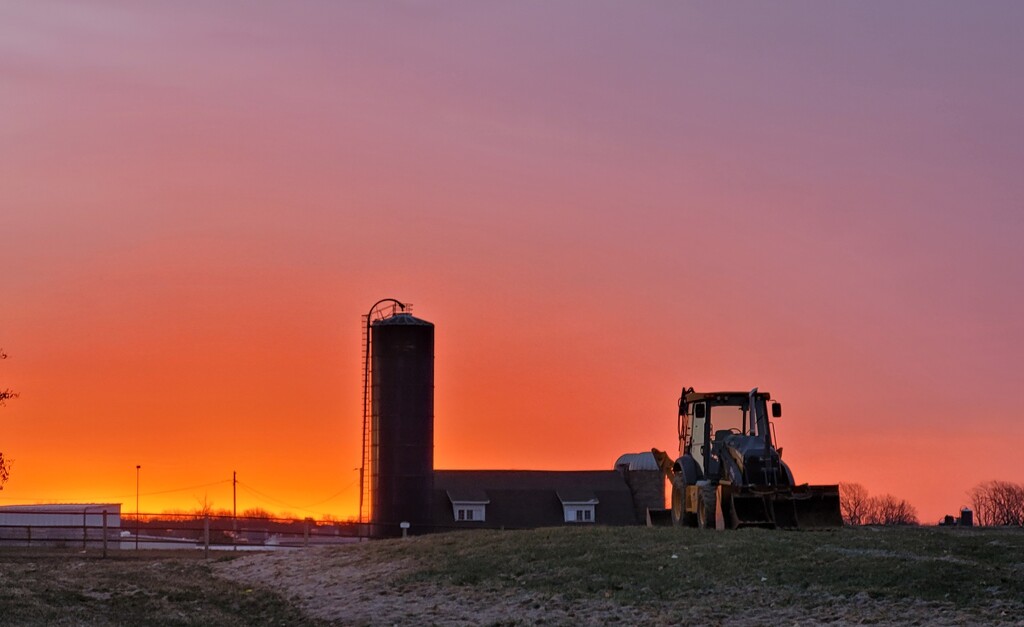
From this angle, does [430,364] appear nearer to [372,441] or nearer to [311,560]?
[372,441]

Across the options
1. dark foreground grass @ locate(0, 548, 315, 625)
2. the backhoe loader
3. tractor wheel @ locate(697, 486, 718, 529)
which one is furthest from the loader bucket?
dark foreground grass @ locate(0, 548, 315, 625)

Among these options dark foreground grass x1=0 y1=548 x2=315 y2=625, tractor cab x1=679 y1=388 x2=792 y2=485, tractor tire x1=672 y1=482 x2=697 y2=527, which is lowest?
dark foreground grass x1=0 y1=548 x2=315 y2=625

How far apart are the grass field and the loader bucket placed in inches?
32.4

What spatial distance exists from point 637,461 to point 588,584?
197 ft

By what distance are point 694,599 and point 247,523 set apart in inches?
3554

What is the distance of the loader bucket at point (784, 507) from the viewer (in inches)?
1479

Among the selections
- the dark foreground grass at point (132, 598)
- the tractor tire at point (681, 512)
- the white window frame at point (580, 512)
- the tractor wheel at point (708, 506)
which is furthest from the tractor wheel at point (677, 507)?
the white window frame at point (580, 512)

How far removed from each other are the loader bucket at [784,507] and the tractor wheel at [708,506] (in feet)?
3.80

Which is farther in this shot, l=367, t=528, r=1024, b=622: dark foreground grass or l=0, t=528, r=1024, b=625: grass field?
l=367, t=528, r=1024, b=622: dark foreground grass

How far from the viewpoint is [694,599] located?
2889 centimetres

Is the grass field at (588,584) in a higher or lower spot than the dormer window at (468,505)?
lower

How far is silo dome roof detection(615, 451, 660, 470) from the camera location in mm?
89250

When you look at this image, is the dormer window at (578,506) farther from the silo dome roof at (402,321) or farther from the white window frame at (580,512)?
the silo dome roof at (402,321)

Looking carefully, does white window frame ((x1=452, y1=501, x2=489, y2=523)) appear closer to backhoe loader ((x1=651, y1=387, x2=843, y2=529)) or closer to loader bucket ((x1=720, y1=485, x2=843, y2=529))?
backhoe loader ((x1=651, y1=387, x2=843, y2=529))
